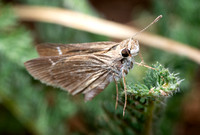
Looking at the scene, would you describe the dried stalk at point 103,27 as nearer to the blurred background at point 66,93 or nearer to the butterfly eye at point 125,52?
the blurred background at point 66,93

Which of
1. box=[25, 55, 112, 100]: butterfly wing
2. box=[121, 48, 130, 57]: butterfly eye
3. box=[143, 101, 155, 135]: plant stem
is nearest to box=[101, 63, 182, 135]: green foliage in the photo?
box=[143, 101, 155, 135]: plant stem

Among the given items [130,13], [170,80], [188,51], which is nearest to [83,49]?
[170,80]

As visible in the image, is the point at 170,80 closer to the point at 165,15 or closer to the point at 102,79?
the point at 102,79

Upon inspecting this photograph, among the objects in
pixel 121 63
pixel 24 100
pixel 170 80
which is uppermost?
pixel 121 63

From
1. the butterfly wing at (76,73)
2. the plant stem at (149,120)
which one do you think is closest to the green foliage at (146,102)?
the plant stem at (149,120)

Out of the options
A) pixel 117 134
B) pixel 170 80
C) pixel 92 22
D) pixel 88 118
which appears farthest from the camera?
pixel 92 22

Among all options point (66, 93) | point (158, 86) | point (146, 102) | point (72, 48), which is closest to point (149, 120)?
point (146, 102)

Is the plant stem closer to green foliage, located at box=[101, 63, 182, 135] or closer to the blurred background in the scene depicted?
green foliage, located at box=[101, 63, 182, 135]

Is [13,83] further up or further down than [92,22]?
further down

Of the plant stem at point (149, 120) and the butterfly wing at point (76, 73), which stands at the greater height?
the butterfly wing at point (76, 73)
